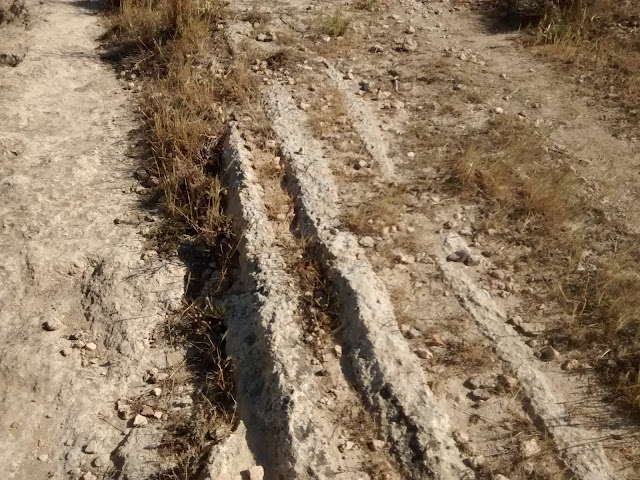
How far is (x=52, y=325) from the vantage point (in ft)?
12.3

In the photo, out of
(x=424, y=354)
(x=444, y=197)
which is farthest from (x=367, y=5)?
(x=424, y=354)

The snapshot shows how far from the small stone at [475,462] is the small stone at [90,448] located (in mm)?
1989

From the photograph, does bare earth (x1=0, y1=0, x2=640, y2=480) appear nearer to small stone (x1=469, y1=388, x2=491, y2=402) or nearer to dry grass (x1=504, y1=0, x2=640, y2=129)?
small stone (x1=469, y1=388, x2=491, y2=402)

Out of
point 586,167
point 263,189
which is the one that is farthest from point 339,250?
point 586,167

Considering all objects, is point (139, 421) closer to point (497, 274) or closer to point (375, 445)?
point (375, 445)

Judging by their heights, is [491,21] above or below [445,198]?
above

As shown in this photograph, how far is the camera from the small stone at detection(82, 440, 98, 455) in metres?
3.22

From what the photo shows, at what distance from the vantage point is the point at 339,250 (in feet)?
12.9

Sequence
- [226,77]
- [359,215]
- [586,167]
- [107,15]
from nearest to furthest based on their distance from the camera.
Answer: [359,215] → [586,167] → [226,77] → [107,15]

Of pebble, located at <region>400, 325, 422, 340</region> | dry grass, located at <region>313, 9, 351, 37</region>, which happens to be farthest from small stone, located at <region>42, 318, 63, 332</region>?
dry grass, located at <region>313, 9, 351, 37</region>

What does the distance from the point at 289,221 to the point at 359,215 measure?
51cm

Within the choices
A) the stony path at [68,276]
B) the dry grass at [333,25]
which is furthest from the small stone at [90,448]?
the dry grass at [333,25]

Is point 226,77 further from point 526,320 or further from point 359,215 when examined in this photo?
point 526,320

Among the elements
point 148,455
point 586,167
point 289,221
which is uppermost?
point 586,167
